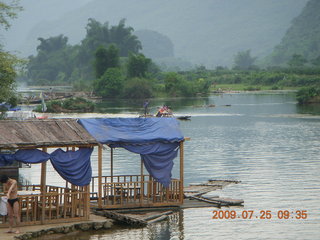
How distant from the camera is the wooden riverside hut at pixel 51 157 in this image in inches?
844

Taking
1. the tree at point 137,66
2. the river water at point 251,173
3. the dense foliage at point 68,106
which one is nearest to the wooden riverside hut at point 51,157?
the river water at point 251,173

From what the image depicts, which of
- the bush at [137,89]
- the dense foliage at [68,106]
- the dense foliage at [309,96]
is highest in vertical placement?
the bush at [137,89]

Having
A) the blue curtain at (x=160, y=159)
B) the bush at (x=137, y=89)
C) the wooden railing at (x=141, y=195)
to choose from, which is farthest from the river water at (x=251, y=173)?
the bush at (x=137, y=89)

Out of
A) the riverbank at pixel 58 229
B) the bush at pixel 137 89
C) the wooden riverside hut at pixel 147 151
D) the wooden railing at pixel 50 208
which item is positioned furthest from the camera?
the bush at pixel 137 89

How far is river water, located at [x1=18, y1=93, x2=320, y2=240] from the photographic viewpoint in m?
23.2

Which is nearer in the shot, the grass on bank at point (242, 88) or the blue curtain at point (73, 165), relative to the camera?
the blue curtain at point (73, 165)

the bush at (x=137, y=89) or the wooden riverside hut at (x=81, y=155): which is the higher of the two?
the bush at (x=137, y=89)

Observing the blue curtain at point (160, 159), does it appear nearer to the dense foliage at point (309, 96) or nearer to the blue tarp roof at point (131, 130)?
the blue tarp roof at point (131, 130)

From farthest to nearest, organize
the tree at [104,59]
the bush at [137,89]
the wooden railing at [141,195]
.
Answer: the tree at [104,59]
the bush at [137,89]
the wooden railing at [141,195]

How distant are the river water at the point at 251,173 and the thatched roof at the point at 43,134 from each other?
3.03 metres

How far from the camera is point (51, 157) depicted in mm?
22188

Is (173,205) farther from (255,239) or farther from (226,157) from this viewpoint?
(226,157)
